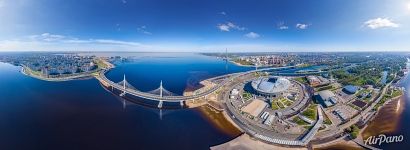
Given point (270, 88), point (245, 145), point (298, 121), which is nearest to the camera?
point (245, 145)

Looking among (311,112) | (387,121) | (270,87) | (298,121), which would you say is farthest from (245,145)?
(387,121)

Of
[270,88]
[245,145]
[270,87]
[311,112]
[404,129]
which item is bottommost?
[245,145]

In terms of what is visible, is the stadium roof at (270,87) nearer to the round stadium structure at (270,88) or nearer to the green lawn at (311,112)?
the round stadium structure at (270,88)

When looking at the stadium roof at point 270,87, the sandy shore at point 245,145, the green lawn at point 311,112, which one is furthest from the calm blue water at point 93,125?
the stadium roof at point 270,87

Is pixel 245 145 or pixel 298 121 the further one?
pixel 298 121

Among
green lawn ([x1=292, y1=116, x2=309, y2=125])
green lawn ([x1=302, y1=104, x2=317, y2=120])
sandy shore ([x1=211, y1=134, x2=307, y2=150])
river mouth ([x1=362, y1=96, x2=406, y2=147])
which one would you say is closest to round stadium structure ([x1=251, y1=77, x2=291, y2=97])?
green lawn ([x1=302, y1=104, x2=317, y2=120])

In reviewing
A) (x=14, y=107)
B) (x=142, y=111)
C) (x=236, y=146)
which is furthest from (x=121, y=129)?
(x=14, y=107)

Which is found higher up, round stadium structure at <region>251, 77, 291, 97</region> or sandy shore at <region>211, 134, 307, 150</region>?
round stadium structure at <region>251, 77, 291, 97</region>

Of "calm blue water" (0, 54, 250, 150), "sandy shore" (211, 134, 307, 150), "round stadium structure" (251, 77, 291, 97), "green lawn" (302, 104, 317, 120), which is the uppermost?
"round stadium structure" (251, 77, 291, 97)

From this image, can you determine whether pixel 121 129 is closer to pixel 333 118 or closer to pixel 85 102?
pixel 85 102

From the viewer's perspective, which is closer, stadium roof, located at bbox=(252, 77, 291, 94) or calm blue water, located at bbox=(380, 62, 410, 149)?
calm blue water, located at bbox=(380, 62, 410, 149)

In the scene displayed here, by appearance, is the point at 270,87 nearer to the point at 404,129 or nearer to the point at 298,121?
the point at 298,121

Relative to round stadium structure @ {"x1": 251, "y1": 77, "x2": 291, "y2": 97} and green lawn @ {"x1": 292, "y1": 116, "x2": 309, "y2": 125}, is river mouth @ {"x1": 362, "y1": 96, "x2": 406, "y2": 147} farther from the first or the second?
round stadium structure @ {"x1": 251, "y1": 77, "x2": 291, "y2": 97}
